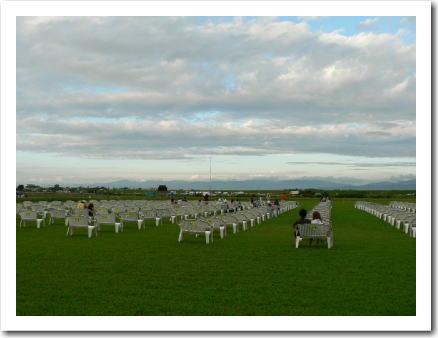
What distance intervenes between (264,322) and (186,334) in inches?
38.3

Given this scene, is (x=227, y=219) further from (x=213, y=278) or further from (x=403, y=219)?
(x=213, y=278)

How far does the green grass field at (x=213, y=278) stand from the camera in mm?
7809

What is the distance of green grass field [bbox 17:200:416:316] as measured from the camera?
7809 mm

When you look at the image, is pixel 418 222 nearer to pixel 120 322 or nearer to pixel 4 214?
pixel 120 322

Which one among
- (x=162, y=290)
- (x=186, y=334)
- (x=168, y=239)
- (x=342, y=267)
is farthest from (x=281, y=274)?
(x=168, y=239)

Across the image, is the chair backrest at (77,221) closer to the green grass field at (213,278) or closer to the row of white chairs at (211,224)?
the green grass field at (213,278)

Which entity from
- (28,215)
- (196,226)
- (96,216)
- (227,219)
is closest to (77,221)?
(96,216)

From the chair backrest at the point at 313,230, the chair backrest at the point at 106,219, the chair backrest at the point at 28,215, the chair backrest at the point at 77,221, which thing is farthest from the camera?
the chair backrest at the point at 28,215

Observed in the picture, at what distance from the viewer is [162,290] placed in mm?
9039

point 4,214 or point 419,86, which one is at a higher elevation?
point 419,86

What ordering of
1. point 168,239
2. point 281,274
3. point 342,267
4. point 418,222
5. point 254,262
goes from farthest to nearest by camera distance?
point 168,239 < point 254,262 < point 342,267 < point 281,274 < point 418,222

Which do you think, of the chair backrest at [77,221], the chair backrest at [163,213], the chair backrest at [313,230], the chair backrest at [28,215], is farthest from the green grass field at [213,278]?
the chair backrest at [163,213]

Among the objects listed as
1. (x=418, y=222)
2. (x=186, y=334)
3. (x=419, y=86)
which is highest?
(x=419, y=86)

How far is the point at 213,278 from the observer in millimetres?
10234
